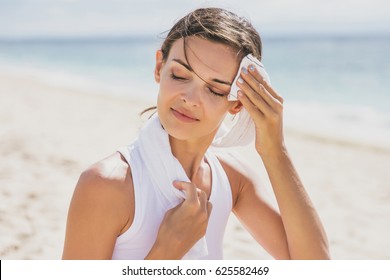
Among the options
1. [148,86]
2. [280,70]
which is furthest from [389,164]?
[280,70]

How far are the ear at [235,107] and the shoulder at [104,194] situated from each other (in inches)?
20.9

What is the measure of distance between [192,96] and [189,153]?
32 cm

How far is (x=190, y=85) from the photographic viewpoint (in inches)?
75.5

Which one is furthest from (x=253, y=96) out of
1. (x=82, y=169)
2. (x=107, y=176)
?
(x=82, y=169)

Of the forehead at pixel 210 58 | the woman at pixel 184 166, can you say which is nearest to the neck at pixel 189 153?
the woman at pixel 184 166

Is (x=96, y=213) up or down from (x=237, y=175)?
up

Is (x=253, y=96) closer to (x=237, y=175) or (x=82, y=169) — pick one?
(x=237, y=175)

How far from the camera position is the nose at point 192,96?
1902 millimetres

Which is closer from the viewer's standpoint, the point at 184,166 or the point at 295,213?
the point at 295,213

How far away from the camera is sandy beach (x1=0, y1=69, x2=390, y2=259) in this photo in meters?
3.81

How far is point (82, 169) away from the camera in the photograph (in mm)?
5492

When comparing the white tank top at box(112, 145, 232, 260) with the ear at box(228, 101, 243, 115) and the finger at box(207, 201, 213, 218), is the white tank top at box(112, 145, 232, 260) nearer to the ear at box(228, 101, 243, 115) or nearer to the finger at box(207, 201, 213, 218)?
the finger at box(207, 201, 213, 218)
